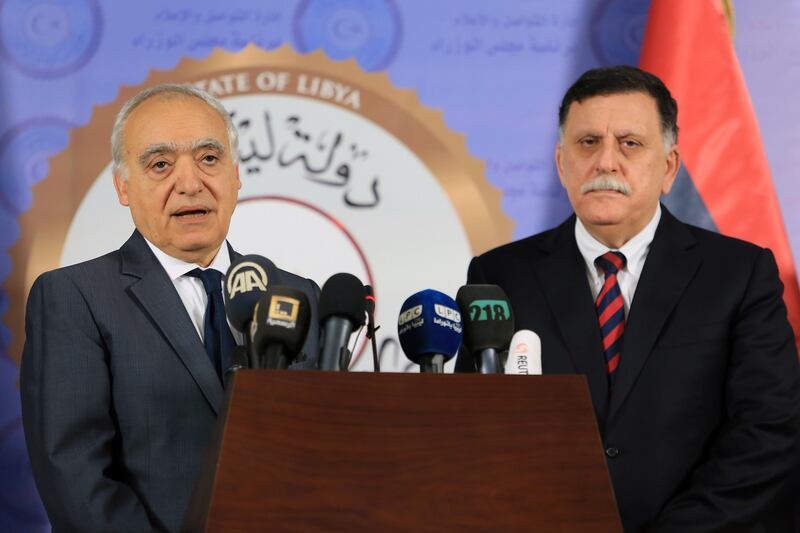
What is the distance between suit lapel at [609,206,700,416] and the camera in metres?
2.07

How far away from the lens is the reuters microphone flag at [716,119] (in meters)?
3.26

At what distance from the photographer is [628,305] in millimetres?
2197

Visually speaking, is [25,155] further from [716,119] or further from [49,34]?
[716,119]

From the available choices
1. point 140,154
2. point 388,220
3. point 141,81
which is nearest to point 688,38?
point 388,220

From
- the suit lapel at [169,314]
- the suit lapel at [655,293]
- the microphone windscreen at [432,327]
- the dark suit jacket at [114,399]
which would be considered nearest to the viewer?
the microphone windscreen at [432,327]

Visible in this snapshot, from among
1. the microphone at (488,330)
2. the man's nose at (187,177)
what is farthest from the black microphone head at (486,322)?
the man's nose at (187,177)

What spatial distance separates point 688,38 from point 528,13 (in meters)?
0.55

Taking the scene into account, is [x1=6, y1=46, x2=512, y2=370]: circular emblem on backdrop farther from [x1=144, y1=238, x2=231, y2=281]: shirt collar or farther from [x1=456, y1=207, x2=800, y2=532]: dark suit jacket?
[x1=144, y1=238, x2=231, y2=281]: shirt collar

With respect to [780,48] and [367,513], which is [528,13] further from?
[367,513]

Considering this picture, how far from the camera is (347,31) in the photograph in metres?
3.44

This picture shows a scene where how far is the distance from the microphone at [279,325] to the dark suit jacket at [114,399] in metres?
0.48

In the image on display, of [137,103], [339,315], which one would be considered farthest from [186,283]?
[339,315]

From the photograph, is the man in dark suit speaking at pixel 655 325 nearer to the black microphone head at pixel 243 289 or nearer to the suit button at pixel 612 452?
the suit button at pixel 612 452

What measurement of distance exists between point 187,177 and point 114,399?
0.48 metres
